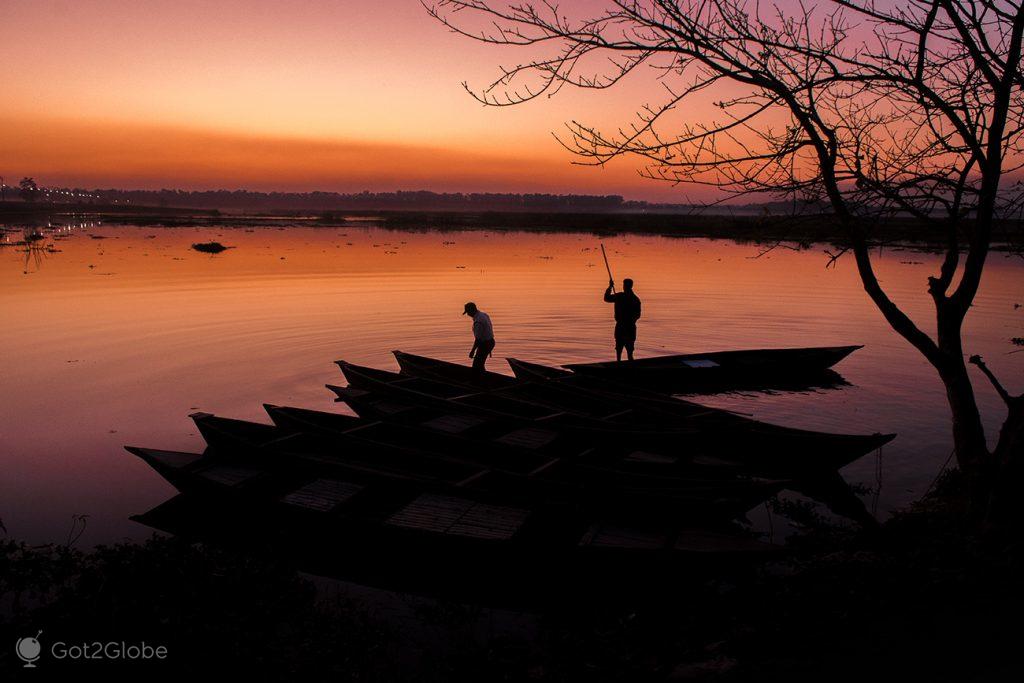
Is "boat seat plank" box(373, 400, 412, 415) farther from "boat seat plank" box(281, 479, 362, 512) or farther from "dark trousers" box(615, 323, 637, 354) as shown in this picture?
"dark trousers" box(615, 323, 637, 354)

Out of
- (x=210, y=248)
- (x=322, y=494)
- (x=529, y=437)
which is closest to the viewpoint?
(x=322, y=494)

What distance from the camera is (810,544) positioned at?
867cm

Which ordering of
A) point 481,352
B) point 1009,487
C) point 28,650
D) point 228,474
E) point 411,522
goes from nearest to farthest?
point 28,650
point 1009,487
point 411,522
point 228,474
point 481,352

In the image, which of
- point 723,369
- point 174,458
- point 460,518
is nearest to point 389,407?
point 174,458

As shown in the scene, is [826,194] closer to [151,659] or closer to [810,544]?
[810,544]

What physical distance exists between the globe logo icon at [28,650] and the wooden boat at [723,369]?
12.6 meters

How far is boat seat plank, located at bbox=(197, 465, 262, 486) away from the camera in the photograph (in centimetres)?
970

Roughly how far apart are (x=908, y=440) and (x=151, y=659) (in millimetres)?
13973

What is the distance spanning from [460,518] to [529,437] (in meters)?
3.29

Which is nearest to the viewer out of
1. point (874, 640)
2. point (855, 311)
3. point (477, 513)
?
point (874, 640)

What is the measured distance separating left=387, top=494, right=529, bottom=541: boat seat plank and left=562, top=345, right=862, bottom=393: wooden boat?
8774 mm

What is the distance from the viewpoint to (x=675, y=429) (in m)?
11.3

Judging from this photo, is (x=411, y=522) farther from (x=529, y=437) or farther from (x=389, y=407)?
(x=389, y=407)

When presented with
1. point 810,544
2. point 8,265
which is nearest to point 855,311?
point 810,544
